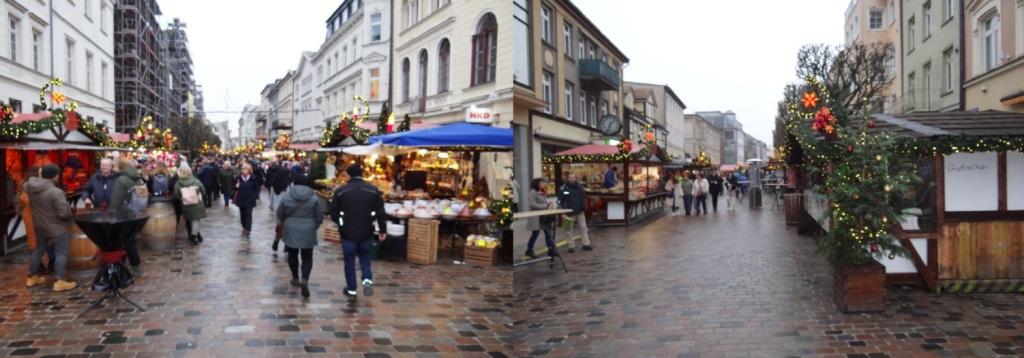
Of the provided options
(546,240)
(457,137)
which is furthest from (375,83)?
(546,240)

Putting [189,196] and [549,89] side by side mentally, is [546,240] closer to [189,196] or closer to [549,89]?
[549,89]

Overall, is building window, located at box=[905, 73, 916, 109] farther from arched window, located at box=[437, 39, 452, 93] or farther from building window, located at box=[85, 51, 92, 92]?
building window, located at box=[85, 51, 92, 92]

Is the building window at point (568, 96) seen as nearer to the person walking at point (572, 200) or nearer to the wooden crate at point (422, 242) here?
the person walking at point (572, 200)

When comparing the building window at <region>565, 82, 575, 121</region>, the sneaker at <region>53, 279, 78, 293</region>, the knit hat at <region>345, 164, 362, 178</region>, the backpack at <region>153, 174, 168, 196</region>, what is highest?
the building window at <region>565, 82, 575, 121</region>

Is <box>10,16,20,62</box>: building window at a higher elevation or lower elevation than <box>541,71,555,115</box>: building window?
higher

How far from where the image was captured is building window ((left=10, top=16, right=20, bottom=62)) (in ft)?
44.0

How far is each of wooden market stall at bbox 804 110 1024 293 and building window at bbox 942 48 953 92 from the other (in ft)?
47.6

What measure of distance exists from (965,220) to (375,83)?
14.3m

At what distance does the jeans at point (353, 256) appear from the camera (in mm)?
6660

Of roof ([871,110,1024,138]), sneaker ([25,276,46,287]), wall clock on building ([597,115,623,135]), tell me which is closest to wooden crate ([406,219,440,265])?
sneaker ([25,276,46,287])

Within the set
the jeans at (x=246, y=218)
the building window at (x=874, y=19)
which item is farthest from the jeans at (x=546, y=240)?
the building window at (x=874, y=19)

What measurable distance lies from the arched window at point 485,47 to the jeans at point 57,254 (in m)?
6.61

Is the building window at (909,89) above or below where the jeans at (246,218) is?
above

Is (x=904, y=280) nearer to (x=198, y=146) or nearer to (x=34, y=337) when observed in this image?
(x=34, y=337)
